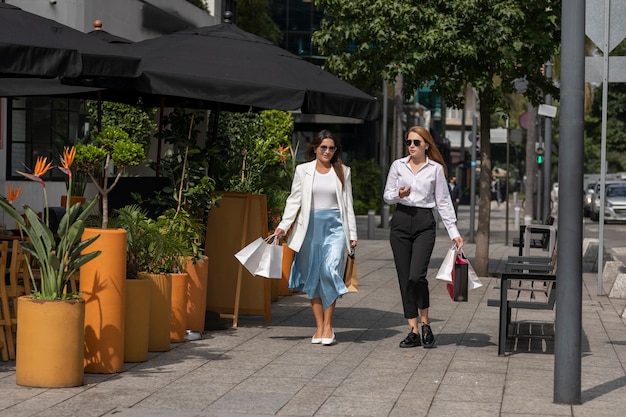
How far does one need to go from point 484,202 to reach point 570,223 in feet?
36.6

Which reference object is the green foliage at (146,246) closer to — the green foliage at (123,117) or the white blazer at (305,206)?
the white blazer at (305,206)

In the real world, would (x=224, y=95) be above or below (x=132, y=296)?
above

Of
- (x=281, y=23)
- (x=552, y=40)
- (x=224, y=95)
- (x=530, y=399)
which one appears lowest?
(x=530, y=399)

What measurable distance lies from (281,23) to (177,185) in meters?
45.2

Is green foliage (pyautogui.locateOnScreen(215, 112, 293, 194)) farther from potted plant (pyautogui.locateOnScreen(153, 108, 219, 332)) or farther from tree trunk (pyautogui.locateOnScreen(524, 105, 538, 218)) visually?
tree trunk (pyautogui.locateOnScreen(524, 105, 538, 218))

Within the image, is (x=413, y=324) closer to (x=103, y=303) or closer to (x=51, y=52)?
(x=103, y=303)

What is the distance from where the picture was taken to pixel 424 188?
10.4 meters

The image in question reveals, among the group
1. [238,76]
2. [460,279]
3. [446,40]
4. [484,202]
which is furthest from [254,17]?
[460,279]

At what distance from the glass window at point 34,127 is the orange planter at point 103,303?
10.7 m

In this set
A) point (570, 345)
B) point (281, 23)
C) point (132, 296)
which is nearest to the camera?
point (570, 345)

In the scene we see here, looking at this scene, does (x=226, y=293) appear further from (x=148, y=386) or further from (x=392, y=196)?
(x=148, y=386)

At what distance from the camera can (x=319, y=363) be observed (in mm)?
9297

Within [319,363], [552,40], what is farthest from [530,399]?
[552,40]

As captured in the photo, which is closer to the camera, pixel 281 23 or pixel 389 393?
pixel 389 393
